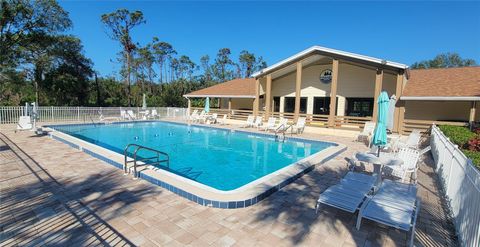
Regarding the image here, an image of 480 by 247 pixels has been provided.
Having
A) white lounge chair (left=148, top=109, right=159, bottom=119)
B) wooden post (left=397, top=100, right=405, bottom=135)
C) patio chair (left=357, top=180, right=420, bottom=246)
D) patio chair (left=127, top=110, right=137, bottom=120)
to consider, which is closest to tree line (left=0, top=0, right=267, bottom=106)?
white lounge chair (left=148, top=109, right=159, bottom=119)

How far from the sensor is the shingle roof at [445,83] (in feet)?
Result: 41.0

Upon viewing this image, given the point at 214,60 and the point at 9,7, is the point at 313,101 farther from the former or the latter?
the point at 214,60

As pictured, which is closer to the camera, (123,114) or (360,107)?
(360,107)

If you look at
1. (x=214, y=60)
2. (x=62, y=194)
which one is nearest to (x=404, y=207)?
(x=62, y=194)

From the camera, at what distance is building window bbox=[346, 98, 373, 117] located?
668 inches

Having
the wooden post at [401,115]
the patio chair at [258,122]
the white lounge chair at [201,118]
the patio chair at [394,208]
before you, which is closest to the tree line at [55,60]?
the white lounge chair at [201,118]

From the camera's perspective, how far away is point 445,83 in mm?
14117

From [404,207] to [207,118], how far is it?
57.3 ft

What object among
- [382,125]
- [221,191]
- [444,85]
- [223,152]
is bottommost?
[223,152]

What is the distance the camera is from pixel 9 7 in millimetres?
20391

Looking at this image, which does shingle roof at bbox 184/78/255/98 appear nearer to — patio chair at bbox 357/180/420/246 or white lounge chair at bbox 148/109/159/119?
white lounge chair at bbox 148/109/159/119

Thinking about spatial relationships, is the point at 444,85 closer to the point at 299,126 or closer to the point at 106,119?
the point at 299,126

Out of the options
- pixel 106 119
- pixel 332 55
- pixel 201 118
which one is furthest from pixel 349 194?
pixel 106 119

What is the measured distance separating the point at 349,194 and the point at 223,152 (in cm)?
685
